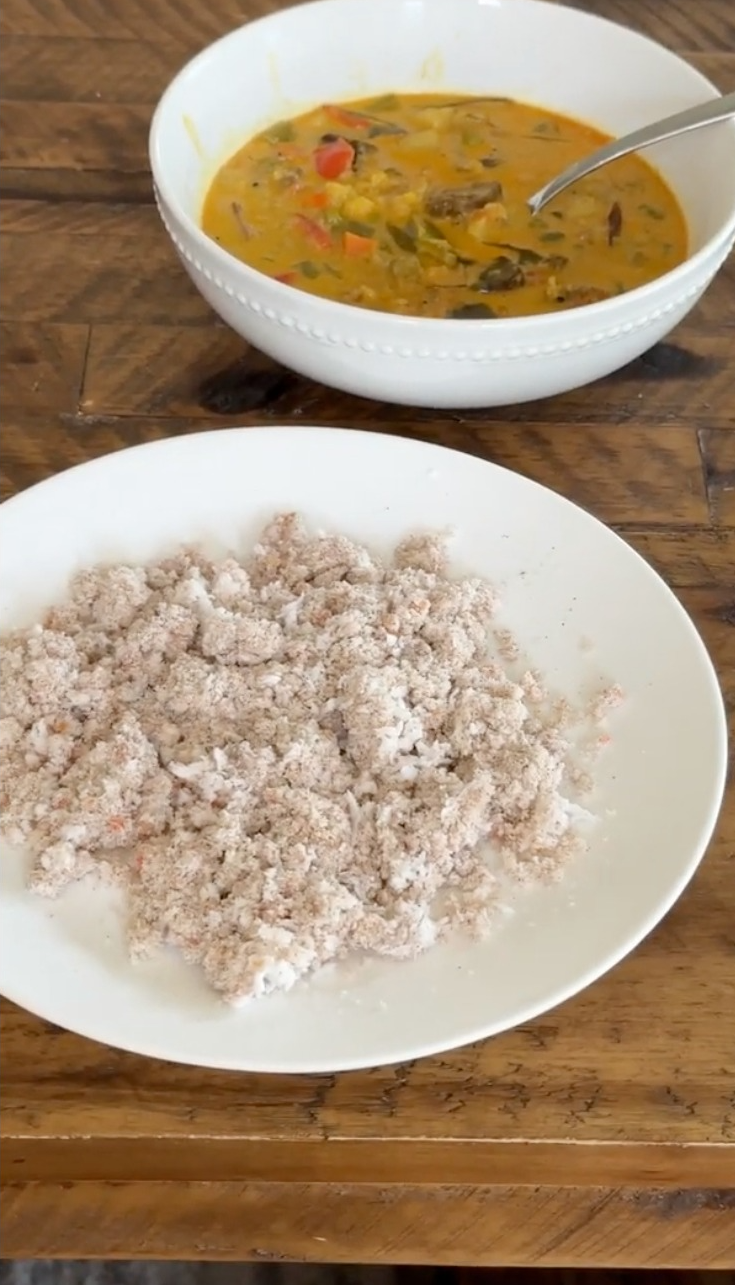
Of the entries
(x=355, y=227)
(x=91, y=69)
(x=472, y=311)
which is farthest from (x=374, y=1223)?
(x=91, y=69)

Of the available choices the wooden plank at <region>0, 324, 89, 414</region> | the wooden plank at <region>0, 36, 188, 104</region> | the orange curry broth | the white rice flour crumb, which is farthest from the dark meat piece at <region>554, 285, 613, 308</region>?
the wooden plank at <region>0, 36, 188, 104</region>

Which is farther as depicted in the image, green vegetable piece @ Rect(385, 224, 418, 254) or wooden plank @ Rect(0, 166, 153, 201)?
wooden plank @ Rect(0, 166, 153, 201)

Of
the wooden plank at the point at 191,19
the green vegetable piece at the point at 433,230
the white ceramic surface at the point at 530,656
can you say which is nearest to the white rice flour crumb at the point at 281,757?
the white ceramic surface at the point at 530,656

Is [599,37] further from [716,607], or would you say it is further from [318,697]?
[318,697]

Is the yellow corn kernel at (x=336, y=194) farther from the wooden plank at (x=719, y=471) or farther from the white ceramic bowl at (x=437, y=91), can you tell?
the wooden plank at (x=719, y=471)

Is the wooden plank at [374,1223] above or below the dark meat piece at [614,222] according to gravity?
below

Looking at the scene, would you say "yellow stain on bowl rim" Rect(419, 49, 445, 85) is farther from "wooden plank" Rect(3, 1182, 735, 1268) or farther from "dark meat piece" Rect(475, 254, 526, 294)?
"wooden plank" Rect(3, 1182, 735, 1268)

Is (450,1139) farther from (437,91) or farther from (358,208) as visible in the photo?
(437,91)
